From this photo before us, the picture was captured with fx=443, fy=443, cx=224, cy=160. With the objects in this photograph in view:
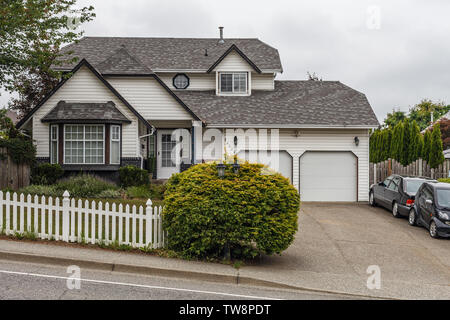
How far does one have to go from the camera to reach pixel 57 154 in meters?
17.4

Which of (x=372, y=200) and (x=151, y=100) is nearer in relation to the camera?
(x=372, y=200)

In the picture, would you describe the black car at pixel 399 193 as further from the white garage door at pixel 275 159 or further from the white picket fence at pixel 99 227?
the white picket fence at pixel 99 227

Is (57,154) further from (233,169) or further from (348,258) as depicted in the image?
(348,258)

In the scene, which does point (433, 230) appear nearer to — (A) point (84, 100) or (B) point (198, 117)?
(B) point (198, 117)

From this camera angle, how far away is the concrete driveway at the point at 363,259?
25.1ft

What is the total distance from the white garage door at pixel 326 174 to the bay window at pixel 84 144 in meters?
8.83

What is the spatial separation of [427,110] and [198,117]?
54465 millimetres

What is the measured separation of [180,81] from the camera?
23047 mm

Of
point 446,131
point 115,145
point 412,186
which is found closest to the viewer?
point 412,186

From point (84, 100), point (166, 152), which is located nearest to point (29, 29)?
point (84, 100)

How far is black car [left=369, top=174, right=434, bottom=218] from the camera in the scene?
14.8 m

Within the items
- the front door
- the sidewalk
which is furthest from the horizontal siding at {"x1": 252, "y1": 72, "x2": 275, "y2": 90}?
the sidewalk

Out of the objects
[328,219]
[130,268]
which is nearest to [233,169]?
[130,268]
